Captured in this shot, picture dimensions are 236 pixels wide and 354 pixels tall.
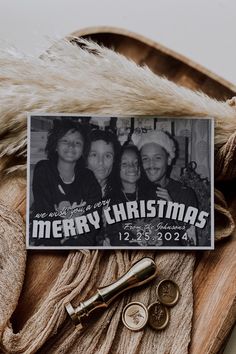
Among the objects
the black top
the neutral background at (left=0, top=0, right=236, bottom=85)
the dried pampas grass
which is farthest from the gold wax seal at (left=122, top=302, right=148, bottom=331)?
the neutral background at (left=0, top=0, right=236, bottom=85)

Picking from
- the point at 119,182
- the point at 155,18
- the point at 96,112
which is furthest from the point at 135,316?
the point at 155,18

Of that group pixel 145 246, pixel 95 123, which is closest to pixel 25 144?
pixel 95 123

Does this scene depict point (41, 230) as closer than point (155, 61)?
Yes

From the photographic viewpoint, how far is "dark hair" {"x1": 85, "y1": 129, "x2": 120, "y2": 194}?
85 centimetres

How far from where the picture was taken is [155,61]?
96 centimetres

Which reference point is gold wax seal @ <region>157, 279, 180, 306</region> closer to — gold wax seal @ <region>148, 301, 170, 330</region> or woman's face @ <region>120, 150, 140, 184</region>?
gold wax seal @ <region>148, 301, 170, 330</region>

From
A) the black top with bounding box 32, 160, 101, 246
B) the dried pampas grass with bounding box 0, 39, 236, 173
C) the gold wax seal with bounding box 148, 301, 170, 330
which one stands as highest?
the dried pampas grass with bounding box 0, 39, 236, 173

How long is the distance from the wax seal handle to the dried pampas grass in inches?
8.0

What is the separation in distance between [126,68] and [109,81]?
0.10 feet

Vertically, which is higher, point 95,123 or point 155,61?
point 155,61

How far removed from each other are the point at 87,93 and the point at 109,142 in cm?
8

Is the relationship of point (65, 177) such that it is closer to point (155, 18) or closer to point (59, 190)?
point (59, 190)

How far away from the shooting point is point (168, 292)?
0.84 meters

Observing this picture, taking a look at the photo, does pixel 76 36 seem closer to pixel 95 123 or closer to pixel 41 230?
pixel 95 123
